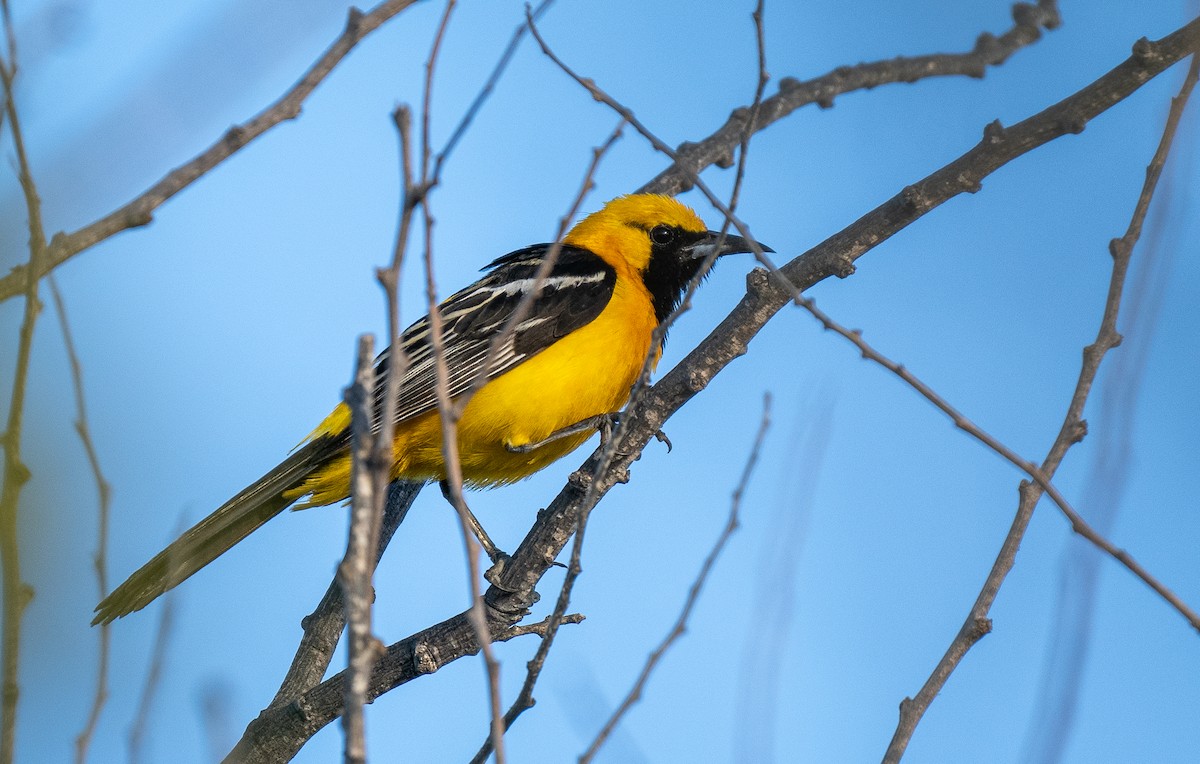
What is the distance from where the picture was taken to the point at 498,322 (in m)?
5.48

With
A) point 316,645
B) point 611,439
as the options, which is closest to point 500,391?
point 316,645

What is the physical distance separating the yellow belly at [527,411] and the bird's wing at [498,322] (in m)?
0.07

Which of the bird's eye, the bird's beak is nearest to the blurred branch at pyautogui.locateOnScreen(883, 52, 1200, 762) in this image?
the bird's beak

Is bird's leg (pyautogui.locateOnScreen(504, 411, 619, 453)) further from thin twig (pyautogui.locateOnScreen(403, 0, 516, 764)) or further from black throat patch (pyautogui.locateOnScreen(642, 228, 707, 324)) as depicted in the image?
thin twig (pyautogui.locateOnScreen(403, 0, 516, 764))

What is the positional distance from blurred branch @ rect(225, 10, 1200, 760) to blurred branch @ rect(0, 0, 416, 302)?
3.26ft

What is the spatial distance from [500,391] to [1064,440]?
116 inches

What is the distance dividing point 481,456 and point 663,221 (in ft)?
6.08

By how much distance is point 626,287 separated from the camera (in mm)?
5754

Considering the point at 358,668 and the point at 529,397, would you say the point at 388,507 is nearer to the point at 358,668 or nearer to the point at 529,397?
the point at 529,397

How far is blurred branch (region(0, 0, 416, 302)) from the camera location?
6.49ft

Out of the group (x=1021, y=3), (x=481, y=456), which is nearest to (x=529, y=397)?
(x=481, y=456)

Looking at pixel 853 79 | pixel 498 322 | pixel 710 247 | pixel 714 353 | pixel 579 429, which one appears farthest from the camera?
pixel 853 79

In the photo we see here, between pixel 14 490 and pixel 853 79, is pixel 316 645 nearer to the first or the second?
pixel 14 490

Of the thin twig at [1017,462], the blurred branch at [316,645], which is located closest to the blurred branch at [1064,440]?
the thin twig at [1017,462]
